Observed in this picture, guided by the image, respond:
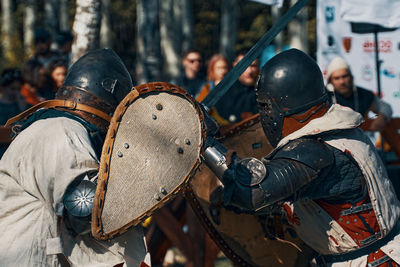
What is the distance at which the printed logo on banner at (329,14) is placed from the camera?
24.7 feet

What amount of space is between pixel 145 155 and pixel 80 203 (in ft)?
1.19

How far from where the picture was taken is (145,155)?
324 cm

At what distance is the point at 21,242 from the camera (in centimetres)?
333

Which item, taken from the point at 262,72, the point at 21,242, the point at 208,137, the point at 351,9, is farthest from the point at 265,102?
the point at 351,9

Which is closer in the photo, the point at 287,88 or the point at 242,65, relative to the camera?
the point at 287,88

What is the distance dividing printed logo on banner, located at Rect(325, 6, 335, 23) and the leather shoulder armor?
417cm

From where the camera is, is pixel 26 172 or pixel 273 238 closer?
pixel 26 172

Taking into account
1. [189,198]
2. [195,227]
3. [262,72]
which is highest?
→ [262,72]

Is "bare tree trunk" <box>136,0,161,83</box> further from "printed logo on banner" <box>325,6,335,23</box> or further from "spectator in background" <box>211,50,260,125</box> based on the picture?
"printed logo on banner" <box>325,6,335,23</box>

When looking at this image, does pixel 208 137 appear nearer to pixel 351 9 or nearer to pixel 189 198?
pixel 189 198

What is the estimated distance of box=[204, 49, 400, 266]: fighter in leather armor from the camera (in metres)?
3.49

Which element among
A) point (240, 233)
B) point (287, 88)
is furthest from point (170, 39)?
point (287, 88)

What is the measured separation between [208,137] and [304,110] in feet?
1.88

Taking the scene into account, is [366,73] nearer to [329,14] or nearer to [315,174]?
[329,14]
